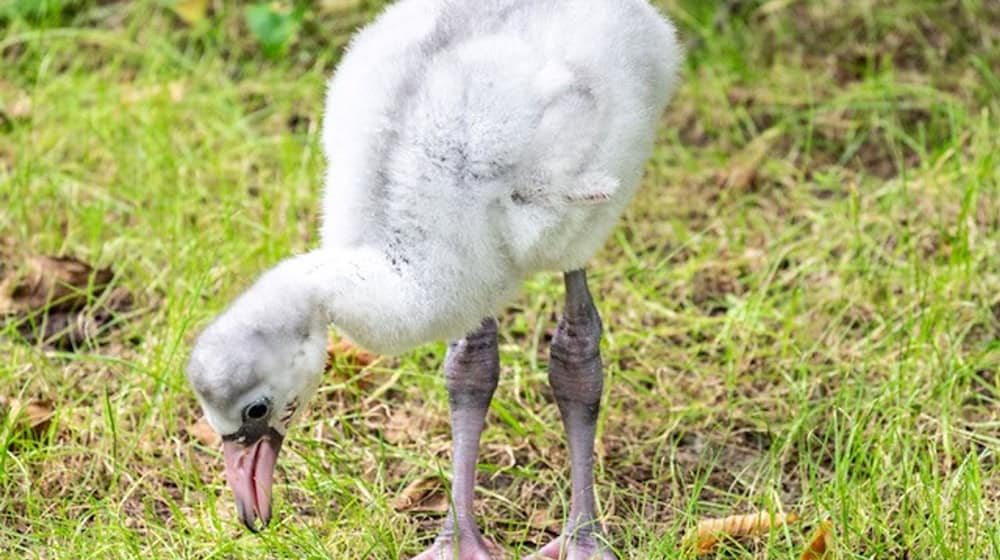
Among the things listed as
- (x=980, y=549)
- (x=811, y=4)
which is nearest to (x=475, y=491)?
(x=980, y=549)

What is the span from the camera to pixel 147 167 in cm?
524

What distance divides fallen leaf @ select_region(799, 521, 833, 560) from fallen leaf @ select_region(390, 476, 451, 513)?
0.86 metres

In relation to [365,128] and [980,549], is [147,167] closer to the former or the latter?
[365,128]

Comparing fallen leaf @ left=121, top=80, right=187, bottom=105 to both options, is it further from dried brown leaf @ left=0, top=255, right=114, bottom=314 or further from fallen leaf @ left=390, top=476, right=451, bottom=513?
fallen leaf @ left=390, top=476, right=451, bottom=513

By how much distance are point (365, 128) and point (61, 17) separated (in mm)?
3260

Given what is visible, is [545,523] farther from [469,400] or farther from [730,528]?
[730,528]

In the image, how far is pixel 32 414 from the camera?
414 cm

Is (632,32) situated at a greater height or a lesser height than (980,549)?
greater

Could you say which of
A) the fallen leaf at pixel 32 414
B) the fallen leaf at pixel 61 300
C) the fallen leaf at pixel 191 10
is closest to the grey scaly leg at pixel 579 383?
the fallen leaf at pixel 32 414

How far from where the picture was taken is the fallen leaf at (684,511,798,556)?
371 cm

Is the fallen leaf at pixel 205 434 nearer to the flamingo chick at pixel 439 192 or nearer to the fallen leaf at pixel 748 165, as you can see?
the flamingo chick at pixel 439 192

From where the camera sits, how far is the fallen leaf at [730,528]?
→ 12.2 feet

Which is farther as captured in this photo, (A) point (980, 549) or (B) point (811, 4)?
(B) point (811, 4)

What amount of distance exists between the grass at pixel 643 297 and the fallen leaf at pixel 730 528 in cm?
4
